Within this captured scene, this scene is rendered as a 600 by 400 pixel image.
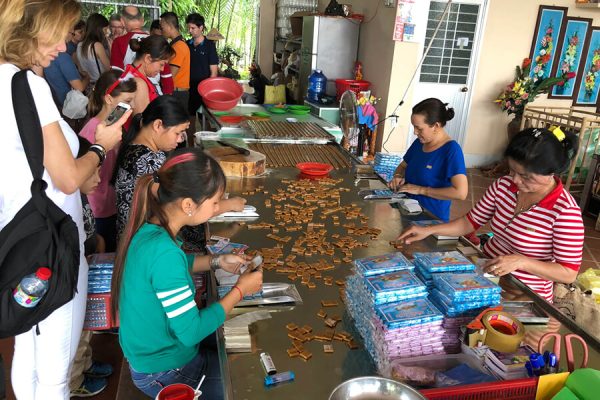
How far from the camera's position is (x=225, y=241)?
2.25 meters

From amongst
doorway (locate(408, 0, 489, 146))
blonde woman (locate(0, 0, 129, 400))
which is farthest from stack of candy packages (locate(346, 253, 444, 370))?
doorway (locate(408, 0, 489, 146))

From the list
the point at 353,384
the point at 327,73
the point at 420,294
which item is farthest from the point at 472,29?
the point at 353,384

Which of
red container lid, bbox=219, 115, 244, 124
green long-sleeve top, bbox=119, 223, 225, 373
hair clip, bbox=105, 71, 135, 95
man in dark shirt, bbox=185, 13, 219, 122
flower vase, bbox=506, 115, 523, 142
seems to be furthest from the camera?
flower vase, bbox=506, 115, 523, 142

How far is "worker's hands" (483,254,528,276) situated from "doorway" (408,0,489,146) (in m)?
5.24

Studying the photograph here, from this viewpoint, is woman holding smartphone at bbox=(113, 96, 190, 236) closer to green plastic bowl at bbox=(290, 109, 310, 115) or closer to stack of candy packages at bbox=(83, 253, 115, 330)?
stack of candy packages at bbox=(83, 253, 115, 330)

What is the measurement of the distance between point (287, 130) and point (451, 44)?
3965mm

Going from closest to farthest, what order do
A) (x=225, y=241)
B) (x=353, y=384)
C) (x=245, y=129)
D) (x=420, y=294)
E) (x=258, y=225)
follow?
(x=353, y=384), (x=420, y=294), (x=225, y=241), (x=258, y=225), (x=245, y=129)

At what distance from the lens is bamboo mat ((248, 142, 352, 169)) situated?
12.1 feet

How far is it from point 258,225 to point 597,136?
5.95 meters

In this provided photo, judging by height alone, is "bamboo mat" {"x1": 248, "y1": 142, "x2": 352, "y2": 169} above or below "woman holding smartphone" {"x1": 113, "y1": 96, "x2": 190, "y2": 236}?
below

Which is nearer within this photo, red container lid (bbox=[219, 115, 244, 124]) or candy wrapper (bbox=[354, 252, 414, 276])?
candy wrapper (bbox=[354, 252, 414, 276])

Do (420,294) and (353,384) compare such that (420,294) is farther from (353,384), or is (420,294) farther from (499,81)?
(499,81)

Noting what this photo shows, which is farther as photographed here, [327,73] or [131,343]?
[327,73]

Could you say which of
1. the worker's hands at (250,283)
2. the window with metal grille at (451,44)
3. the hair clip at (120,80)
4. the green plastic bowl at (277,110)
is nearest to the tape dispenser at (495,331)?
the worker's hands at (250,283)
